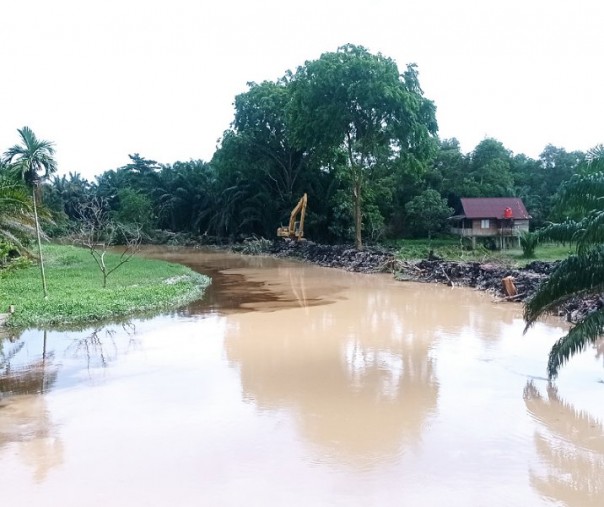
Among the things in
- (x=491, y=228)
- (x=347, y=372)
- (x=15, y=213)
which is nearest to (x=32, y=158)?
(x=15, y=213)

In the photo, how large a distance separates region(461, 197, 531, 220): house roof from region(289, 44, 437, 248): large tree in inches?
281

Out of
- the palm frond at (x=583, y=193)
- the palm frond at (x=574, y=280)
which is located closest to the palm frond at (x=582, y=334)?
the palm frond at (x=574, y=280)

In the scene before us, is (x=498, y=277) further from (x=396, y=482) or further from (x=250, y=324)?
(x=396, y=482)

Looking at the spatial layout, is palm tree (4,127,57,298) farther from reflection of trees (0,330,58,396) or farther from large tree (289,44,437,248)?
large tree (289,44,437,248)

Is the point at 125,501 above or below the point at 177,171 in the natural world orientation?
below

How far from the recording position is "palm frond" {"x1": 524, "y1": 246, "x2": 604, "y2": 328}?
723 centimetres

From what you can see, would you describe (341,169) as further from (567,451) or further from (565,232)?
A: (567,451)

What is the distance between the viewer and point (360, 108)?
30.0 m

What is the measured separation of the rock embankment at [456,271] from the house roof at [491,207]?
33.5 ft

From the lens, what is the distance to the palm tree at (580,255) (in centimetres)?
696

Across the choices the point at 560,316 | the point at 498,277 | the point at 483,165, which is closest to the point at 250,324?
the point at 560,316

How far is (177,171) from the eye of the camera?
5519 cm

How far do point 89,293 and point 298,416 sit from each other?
10.6m

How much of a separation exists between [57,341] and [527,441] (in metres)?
9.27
